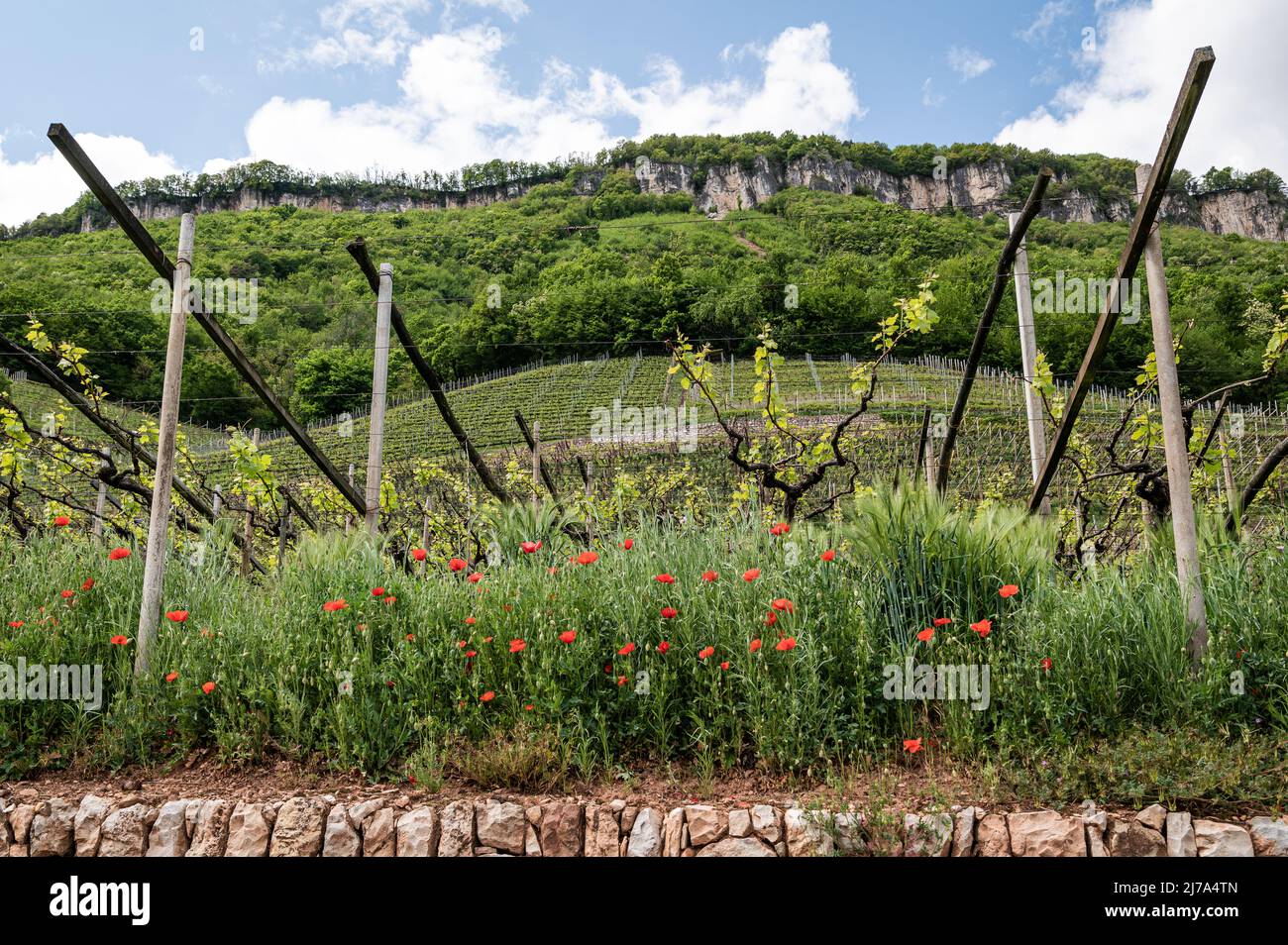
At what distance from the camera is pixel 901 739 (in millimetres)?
3334

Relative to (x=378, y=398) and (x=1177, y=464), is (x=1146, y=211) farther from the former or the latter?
(x=378, y=398)

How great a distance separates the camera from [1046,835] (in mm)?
2730

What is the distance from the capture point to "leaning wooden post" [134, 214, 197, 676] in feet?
13.1

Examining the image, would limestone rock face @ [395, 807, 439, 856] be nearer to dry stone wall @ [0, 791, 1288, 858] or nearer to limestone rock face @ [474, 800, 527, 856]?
dry stone wall @ [0, 791, 1288, 858]

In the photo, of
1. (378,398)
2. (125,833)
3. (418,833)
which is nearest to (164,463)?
(378,398)

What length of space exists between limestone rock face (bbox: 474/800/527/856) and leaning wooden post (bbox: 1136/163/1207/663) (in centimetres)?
266

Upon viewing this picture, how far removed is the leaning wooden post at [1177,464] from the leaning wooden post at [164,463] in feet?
14.5

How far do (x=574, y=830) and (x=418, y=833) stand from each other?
21.6 inches

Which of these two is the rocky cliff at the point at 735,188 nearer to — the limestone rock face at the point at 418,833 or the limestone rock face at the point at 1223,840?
the limestone rock face at the point at 418,833

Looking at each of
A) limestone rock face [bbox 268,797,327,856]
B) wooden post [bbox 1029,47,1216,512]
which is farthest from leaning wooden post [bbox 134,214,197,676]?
wooden post [bbox 1029,47,1216,512]

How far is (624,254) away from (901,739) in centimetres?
4722

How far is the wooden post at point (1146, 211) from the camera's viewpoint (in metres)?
3.34

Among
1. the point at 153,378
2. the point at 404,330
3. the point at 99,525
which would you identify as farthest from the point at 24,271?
the point at 404,330

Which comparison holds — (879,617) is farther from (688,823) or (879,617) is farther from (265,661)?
(265,661)
